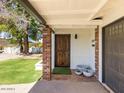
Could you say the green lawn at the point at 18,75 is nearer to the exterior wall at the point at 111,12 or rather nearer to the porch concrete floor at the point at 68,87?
the porch concrete floor at the point at 68,87

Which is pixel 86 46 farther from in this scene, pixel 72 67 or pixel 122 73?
pixel 122 73

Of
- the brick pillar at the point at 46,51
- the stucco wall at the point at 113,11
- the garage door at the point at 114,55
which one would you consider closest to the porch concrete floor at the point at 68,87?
the garage door at the point at 114,55

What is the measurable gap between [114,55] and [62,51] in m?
8.40

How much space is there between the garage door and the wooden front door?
6372 millimetres

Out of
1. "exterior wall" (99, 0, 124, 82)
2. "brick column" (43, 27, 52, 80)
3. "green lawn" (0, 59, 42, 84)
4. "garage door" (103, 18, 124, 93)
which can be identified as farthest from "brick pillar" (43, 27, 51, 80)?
"garage door" (103, 18, 124, 93)

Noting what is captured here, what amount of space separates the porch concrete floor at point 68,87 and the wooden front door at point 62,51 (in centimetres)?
541

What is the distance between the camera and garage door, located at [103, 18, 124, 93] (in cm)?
698

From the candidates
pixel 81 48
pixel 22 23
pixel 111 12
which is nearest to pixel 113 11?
pixel 111 12

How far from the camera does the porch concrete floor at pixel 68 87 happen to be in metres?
8.58

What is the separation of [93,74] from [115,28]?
4.69 meters

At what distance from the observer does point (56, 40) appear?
16219 mm

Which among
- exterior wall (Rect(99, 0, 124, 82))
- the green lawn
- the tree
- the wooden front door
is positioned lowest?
the green lawn

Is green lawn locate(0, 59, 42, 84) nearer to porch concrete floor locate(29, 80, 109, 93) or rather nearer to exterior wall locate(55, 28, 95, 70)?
porch concrete floor locate(29, 80, 109, 93)

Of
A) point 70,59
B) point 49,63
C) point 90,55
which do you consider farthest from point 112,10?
point 70,59
